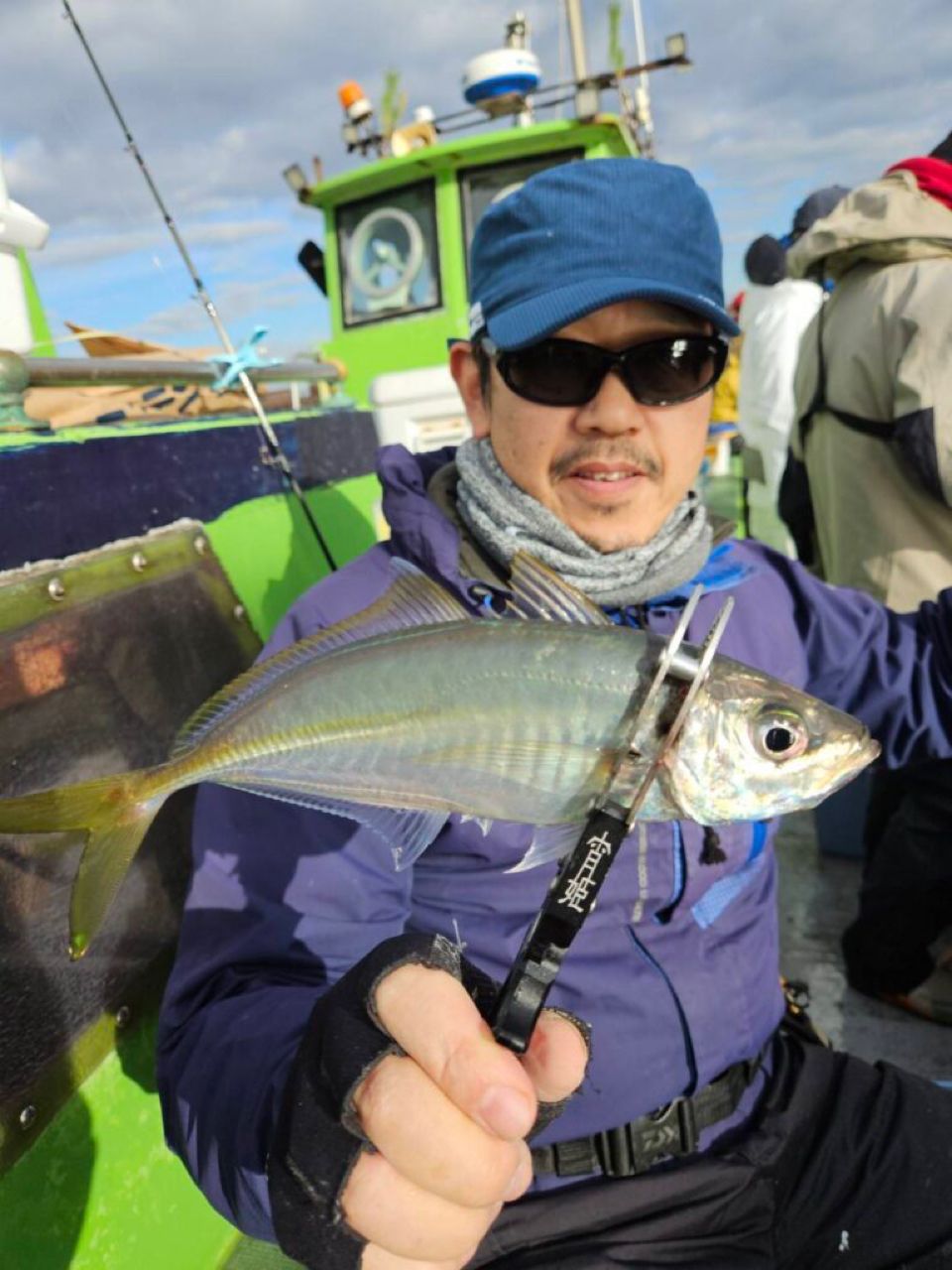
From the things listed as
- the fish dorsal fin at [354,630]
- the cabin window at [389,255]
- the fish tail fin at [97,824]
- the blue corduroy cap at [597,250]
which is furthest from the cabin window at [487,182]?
the fish tail fin at [97,824]

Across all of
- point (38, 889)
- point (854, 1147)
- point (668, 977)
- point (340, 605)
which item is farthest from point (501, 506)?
point (854, 1147)

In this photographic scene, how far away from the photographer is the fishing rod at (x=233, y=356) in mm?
2729

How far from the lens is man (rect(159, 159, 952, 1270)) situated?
1.62 meters

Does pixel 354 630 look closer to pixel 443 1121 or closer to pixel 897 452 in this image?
pixel 443 1121

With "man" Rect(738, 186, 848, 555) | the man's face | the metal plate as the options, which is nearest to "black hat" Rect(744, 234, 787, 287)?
"man" Rect(738, 186, 848, 555)

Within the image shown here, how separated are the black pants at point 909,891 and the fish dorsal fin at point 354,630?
8.02 feet

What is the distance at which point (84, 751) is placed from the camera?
5.84ft

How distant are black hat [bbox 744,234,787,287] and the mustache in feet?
Result: 18.6

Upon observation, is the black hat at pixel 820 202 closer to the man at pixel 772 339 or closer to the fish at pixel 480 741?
the man at pixel 772 339

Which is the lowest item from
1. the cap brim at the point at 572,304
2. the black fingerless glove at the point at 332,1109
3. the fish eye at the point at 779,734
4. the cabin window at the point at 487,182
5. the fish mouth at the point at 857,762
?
the black fingerless glove at the point at 332,1109

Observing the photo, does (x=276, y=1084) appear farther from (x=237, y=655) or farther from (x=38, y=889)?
(x=237, y=655)

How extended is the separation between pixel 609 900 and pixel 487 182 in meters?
6.93

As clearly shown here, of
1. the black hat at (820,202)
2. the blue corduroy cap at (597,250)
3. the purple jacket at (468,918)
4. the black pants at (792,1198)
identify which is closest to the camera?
the purple jacket at (468,918)

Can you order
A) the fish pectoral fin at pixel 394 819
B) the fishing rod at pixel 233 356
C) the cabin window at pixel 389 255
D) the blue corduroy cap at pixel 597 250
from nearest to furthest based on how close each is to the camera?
the fish pectoral fin at pixel 394 819 < the blue corduroy cap at pixel 597 250 < the fishing rod at pixel 233 356 < the cabin window at pixel 389 255
